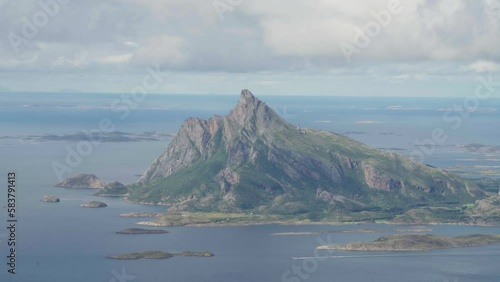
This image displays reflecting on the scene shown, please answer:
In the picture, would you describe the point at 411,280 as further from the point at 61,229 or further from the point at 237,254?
the point at 61,229

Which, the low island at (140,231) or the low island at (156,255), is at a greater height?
the low island at (140,231)

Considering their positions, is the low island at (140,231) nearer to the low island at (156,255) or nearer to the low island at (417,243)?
the low island at (156,255)

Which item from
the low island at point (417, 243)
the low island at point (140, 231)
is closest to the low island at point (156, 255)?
the low island at point (417, 243)

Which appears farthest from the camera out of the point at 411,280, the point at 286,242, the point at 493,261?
the point at 286,242

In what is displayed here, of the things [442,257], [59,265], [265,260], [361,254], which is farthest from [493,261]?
[59,265]

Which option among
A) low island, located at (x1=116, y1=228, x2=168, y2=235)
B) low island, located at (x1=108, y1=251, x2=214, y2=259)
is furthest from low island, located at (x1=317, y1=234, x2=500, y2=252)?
low island, located at (x1=116, y1=228, x2=168, y2=235)

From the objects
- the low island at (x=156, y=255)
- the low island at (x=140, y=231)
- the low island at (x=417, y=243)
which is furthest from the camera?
the low island at (x=140, y=231)

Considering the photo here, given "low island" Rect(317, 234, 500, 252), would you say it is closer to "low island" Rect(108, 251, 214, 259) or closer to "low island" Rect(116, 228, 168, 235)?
"low island" Rect(108, 251, 214, 259)

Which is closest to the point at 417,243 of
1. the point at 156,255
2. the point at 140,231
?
the point at 156,255
